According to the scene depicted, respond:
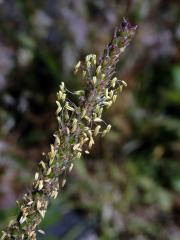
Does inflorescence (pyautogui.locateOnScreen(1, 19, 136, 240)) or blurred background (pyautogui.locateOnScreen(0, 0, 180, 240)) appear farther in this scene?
blurred background (pyautogui.locateOnScreen(0, 0, 180, 240))

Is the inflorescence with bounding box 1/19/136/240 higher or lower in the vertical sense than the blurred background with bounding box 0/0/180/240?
lower

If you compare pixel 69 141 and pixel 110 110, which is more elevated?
pixel 110 110

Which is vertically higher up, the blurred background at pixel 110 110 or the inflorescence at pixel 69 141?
the blurred background at pixel 110 110

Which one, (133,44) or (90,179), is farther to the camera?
(133,44)

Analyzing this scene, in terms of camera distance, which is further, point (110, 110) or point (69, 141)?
point (110, 110)

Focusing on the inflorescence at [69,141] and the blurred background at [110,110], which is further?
the blurred background at [110,110]

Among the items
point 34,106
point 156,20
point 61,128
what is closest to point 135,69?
point 156,20

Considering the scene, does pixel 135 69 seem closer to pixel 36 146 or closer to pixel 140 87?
pixel 140 87

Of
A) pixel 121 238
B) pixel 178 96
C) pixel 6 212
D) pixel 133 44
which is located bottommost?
pixel 6 212
